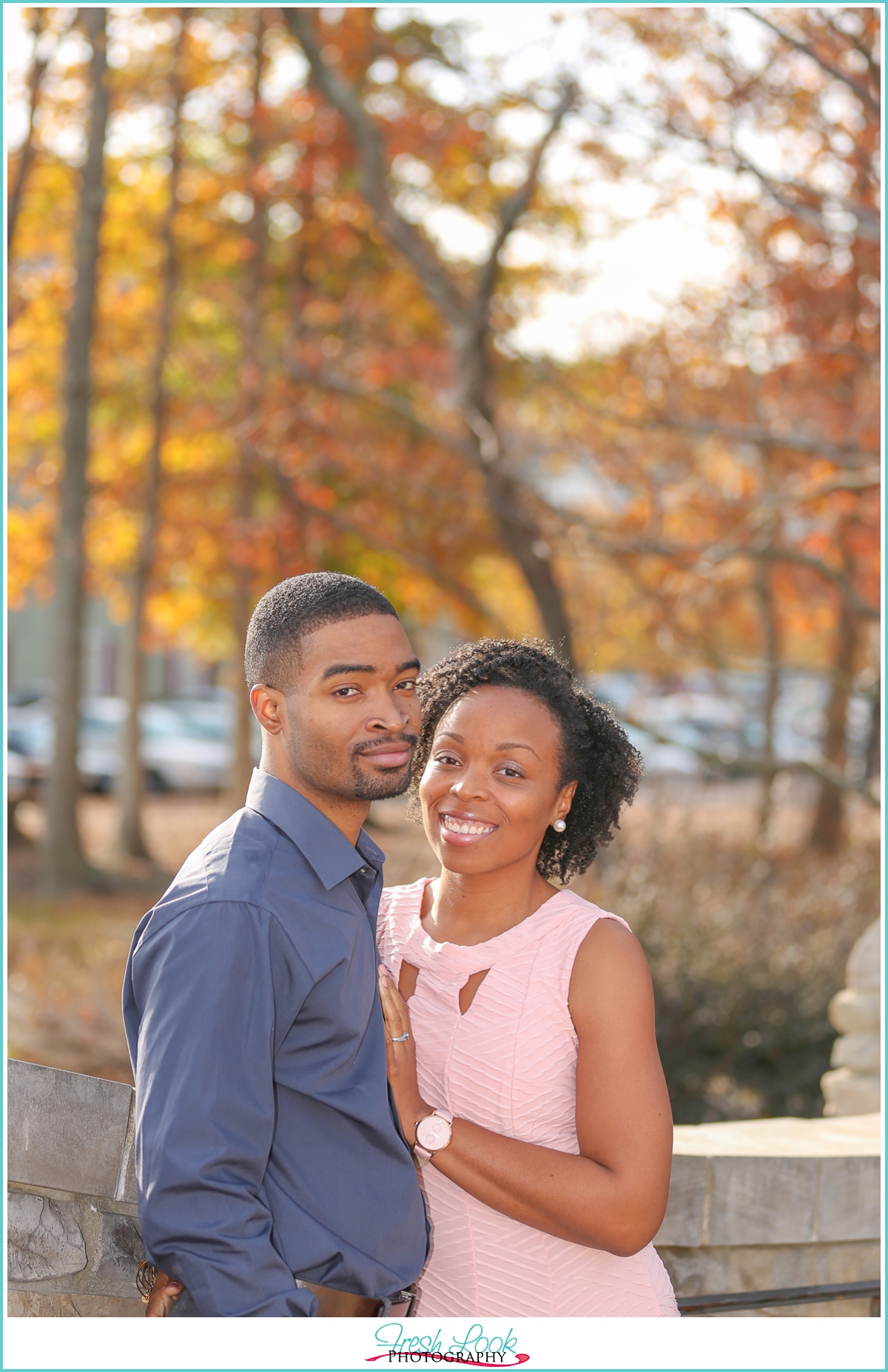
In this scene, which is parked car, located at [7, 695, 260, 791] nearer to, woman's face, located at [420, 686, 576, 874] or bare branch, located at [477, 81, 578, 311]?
bare branch, located at [477, 81, 578, 311]

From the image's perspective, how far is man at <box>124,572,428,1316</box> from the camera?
6.42ft

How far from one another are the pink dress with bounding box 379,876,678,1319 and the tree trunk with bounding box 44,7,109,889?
38.9ft

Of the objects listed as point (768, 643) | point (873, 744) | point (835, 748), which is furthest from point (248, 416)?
point (835, 748)

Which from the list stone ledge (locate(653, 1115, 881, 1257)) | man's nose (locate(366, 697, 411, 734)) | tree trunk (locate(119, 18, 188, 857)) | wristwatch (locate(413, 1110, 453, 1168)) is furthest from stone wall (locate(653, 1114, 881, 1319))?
tree trunk (locate(119, 18, 188, 857))

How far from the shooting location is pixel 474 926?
2773 mm

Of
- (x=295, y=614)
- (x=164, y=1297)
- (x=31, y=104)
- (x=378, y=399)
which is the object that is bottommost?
(x=164, y=1297)

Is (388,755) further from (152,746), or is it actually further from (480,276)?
(152,746)

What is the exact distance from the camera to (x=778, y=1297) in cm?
387

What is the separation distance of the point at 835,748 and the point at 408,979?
13.1 meters

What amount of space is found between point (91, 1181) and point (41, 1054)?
16.7 ft

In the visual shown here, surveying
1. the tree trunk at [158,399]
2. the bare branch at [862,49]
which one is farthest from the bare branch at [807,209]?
the tree trunk at [158,399]

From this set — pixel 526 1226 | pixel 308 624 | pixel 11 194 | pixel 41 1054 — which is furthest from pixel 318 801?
pixel 11 194

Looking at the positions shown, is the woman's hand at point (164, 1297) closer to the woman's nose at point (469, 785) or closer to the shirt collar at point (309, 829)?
the shirt collar at point (309, 829)

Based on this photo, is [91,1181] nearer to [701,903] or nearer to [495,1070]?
[495,1070]
